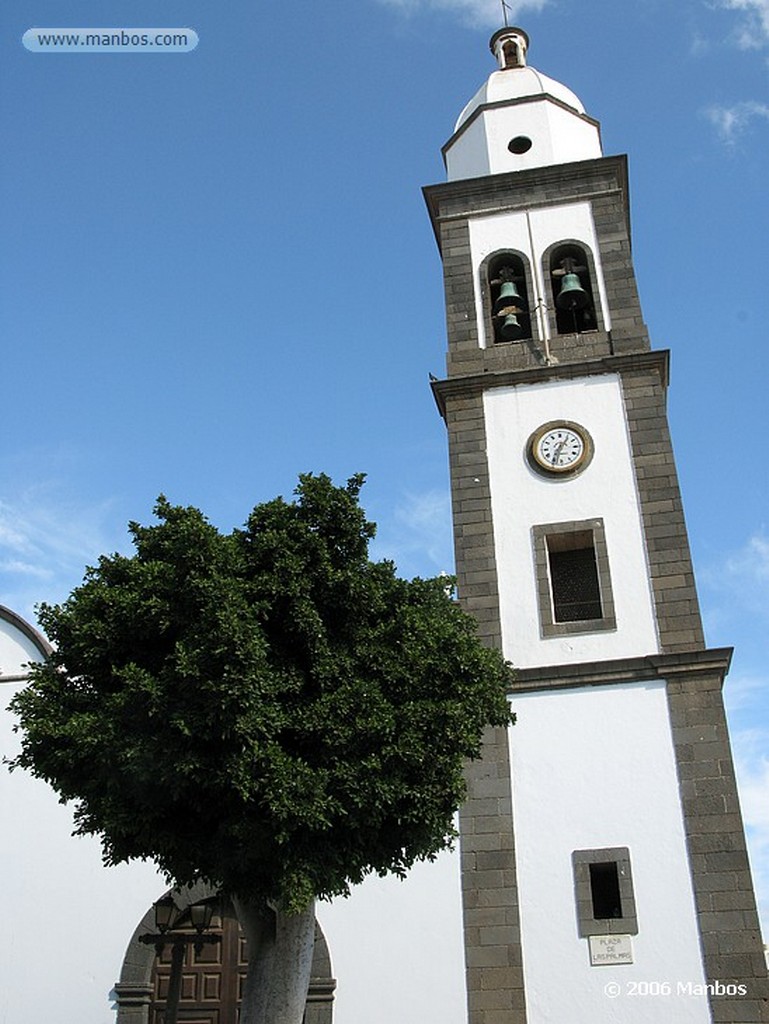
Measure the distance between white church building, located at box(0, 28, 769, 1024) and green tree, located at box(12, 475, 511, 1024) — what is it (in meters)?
2.74

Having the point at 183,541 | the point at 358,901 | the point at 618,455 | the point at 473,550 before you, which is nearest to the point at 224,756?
the point at 183,541

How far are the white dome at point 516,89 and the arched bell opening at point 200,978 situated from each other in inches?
511

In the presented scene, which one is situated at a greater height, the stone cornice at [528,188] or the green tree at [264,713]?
the stone cornice at [528,188]

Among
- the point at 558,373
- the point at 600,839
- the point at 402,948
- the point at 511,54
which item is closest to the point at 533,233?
the point at 558,373

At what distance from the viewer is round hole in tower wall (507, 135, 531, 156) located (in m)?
17.7

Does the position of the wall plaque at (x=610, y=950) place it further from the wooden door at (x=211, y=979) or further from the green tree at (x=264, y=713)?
the wooden door at (x=211, y=979)

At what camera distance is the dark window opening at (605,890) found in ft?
38.7

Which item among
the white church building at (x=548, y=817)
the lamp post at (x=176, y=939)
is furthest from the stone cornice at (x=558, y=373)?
the lamp post at (x=176, y=939)

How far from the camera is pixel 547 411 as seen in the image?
15.0 m

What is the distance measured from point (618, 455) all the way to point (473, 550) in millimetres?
2301

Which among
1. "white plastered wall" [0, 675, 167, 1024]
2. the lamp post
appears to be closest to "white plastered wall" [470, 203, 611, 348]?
"white plastered wall" [0, 675, 167, 1024]

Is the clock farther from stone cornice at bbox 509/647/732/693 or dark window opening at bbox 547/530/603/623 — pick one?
stone cornice at bbox 509/647/732/693

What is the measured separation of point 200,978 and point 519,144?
42.6 feet

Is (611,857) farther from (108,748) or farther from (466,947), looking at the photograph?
(108,748)
